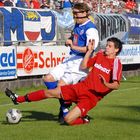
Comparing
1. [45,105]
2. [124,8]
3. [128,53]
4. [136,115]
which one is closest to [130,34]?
[128,53]

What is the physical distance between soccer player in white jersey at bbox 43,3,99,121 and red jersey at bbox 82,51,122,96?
443 millimetres

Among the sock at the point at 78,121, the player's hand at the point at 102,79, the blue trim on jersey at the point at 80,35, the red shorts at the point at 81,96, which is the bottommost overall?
the sock at the point at 78,121

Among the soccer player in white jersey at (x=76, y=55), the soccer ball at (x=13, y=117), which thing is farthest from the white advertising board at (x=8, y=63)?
the soccer ball at (x=13, y=117)

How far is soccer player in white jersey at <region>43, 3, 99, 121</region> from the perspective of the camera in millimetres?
11969

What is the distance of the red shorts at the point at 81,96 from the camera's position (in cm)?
1142

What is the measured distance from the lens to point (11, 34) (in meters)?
22.4

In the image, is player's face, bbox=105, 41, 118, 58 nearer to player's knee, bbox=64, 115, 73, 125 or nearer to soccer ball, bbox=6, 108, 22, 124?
player's knee, bbox=64, 115, 73, 125

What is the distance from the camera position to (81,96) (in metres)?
11.5

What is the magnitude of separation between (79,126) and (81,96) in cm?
56

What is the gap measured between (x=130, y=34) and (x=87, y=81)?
19.0m

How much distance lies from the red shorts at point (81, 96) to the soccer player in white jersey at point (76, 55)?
0.42 m

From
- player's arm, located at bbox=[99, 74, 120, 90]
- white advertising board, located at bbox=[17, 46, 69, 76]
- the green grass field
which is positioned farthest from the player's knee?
white advertising board, located at bbox=[17, 46, 69, 76]

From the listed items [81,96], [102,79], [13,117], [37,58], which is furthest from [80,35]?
[37,58]

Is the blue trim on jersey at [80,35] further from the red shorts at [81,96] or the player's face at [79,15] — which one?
the red shorts at [81,96]
